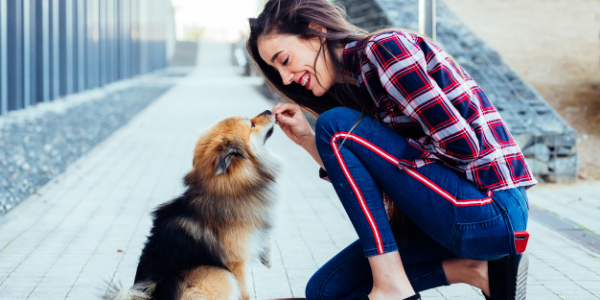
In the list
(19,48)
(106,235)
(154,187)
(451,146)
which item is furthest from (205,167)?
(19,48)

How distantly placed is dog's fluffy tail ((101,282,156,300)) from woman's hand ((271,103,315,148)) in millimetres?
953

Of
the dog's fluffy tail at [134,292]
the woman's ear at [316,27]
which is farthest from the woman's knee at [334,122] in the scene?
the dog's fluffy tail at [134,292]

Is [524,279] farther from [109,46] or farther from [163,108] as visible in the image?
[109,46]

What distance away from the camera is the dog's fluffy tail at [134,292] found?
7.60 ft

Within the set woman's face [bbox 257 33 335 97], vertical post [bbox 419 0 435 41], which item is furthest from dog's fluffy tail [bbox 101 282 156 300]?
vertical post [bbox 419 0 435 41]

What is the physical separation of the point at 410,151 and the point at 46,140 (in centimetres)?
741

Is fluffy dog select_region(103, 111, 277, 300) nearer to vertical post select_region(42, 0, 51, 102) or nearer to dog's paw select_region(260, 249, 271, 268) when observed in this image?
dog's paw select_region(260, 249, 271, 268)

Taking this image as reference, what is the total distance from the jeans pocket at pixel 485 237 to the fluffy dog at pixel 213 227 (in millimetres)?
972

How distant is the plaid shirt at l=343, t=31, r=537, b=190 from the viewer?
6.96 feet

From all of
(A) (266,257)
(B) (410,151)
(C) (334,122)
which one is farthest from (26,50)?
(B) (410,151)

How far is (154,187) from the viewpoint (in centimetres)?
616

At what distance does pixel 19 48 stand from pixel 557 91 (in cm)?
971

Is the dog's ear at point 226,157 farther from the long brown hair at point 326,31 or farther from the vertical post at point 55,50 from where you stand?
the vertical post at point 55,50

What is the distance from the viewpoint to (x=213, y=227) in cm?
263
